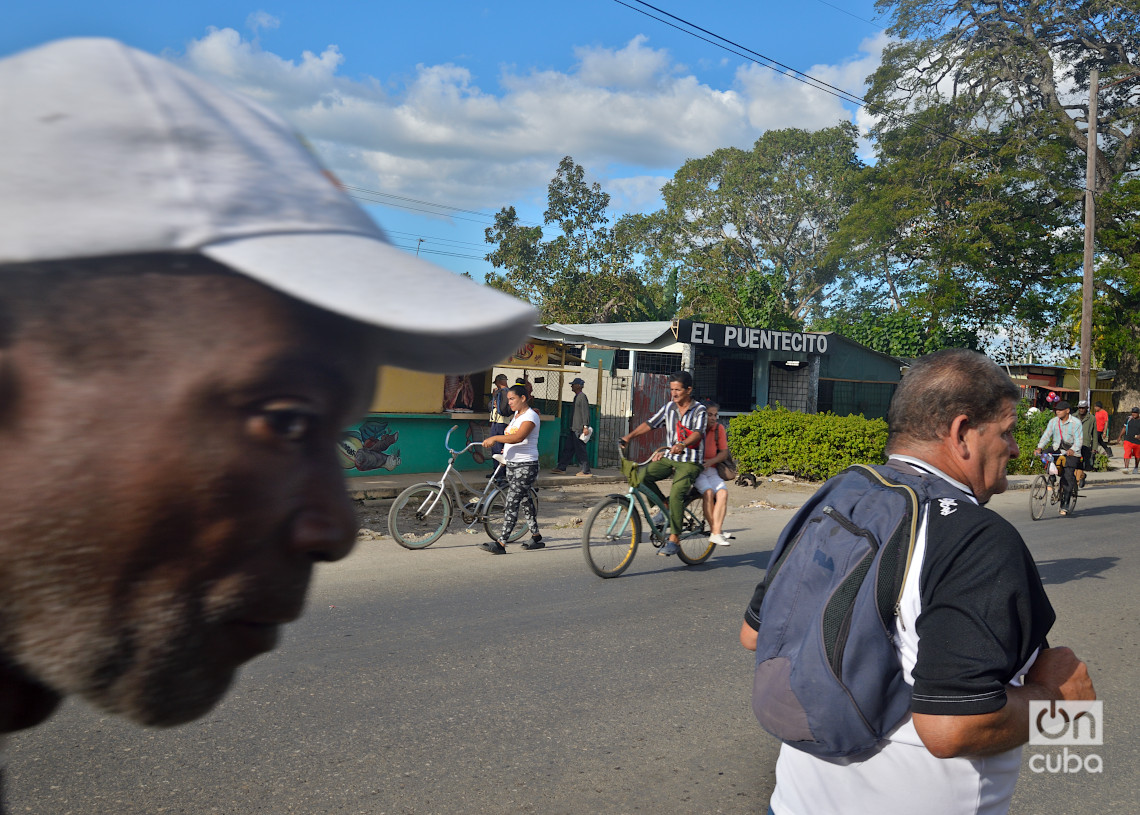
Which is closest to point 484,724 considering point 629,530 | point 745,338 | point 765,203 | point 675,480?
point 629,530

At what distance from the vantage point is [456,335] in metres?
0.47

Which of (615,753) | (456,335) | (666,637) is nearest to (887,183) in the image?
(666,637)

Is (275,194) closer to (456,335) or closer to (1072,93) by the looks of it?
(456,335)

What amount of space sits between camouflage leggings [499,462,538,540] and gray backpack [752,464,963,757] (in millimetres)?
6343

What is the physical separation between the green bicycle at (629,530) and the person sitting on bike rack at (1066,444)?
7.15 m

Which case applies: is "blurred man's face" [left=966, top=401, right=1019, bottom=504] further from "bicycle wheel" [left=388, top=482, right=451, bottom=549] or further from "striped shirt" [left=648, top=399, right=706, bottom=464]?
"bicycle wheel" [left=388, top=482, right=451, bottom=549]

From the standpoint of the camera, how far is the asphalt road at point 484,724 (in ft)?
11.0

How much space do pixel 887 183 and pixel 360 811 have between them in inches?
1106

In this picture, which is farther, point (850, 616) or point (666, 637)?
point (666, 637)

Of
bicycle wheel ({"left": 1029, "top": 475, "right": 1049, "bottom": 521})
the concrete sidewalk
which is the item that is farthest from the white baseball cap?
bicycle wheel ({"left": 1029, "top": 475, "right": 1049, "bottom": 521})

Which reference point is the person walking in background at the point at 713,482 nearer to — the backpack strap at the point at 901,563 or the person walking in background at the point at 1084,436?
the backpack strap at the point at 901,563

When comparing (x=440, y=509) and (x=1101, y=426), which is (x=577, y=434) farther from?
(x=1101, y=426)

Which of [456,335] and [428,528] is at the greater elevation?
[456,335]

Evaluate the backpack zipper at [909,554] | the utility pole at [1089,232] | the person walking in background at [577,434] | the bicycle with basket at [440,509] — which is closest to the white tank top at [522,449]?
the bicycle with basket at [440,509]
